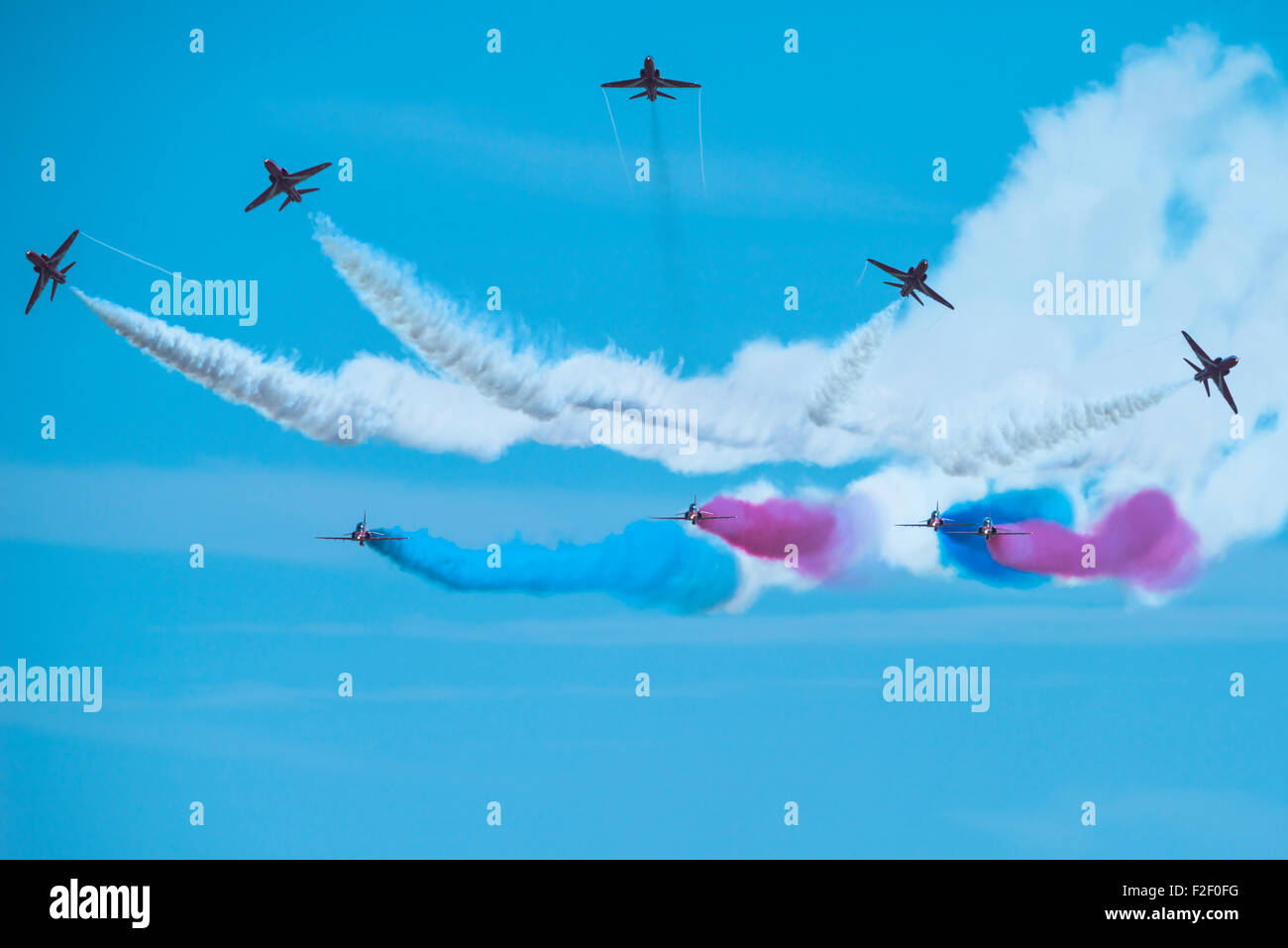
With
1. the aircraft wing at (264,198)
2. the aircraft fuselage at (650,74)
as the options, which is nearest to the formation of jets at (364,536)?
the aircraft wing at (264,198)

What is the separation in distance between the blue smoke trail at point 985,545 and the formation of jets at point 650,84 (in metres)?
12.2

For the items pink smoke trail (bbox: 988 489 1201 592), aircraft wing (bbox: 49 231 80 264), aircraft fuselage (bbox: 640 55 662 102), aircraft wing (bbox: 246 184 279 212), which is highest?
aircraft fuselage (bbox: 640 55 662 102)

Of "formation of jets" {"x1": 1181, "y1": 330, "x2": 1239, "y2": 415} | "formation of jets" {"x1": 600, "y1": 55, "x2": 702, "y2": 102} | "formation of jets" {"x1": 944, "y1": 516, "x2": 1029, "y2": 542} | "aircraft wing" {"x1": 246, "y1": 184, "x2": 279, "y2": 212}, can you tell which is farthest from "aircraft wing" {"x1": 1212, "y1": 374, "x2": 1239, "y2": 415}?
"aircraft wing" {"x1": 246, "y1": 184, "x2": 279, "y2": 212}

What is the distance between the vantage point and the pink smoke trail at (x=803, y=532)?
41094mm

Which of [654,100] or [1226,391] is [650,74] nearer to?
[654,100]

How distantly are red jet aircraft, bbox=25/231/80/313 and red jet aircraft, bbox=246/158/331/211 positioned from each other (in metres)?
4.91

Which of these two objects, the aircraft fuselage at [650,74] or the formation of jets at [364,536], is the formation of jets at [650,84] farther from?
the formation of jets at [364,536]

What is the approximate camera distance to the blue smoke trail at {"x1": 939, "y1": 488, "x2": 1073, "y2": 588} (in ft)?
136

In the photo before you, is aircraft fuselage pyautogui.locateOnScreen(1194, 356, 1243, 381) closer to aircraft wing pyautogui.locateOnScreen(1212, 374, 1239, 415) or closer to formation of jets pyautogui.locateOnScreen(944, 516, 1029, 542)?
aircraft wing pyautogui.locateOnScreen(1212, 374, 1239, 415)

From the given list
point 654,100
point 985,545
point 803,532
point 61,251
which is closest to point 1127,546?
point 985,545

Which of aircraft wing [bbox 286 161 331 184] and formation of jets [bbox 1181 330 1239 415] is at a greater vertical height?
aircraft wing [bbox 286 161 331 184]
